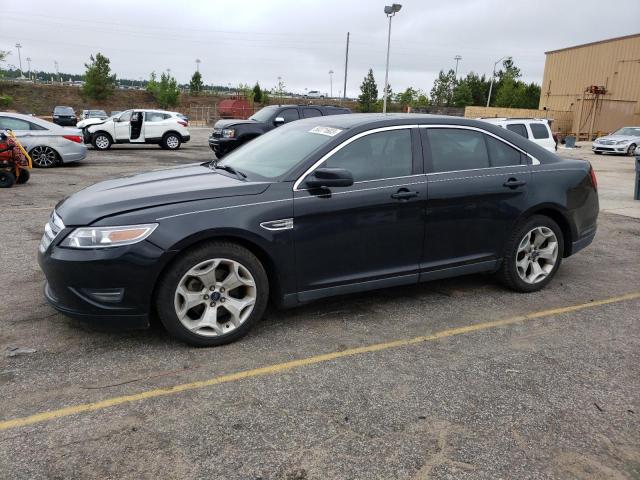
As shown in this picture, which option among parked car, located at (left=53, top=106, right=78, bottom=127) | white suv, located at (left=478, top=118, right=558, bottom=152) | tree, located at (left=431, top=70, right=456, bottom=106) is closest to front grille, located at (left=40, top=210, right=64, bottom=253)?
white suv, located at (left=478, top=118, right=558, bottom=152)

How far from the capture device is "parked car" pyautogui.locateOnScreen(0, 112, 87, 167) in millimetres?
13048

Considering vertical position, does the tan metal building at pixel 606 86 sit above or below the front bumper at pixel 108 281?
above

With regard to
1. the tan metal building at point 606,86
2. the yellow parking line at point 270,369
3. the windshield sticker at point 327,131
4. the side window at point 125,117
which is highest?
the tan metal building at point 606,86

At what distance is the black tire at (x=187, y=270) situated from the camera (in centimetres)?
347

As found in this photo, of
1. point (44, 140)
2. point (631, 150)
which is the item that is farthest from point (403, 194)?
point (631, 150)

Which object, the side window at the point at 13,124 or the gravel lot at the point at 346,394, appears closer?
the gravel lot at the point at 346,394

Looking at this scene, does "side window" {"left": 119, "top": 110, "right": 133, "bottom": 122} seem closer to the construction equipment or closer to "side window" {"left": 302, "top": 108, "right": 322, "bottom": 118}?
"side window" {"left": 302, "top": 108, "right": 322, "bottom": 118}

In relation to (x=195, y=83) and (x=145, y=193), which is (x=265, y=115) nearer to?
(x=145, y=193)

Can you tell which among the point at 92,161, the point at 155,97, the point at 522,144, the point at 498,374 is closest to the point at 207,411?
the point at 498,374

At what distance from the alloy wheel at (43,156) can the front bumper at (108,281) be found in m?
11.8

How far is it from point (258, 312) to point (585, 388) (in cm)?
218

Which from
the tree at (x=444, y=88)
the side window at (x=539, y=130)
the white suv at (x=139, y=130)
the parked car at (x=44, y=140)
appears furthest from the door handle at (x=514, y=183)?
the tree at (x=444, y=88)

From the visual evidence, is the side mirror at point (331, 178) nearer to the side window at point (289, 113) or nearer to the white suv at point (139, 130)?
the side window at point (289, 113)

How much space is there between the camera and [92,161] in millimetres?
16109
